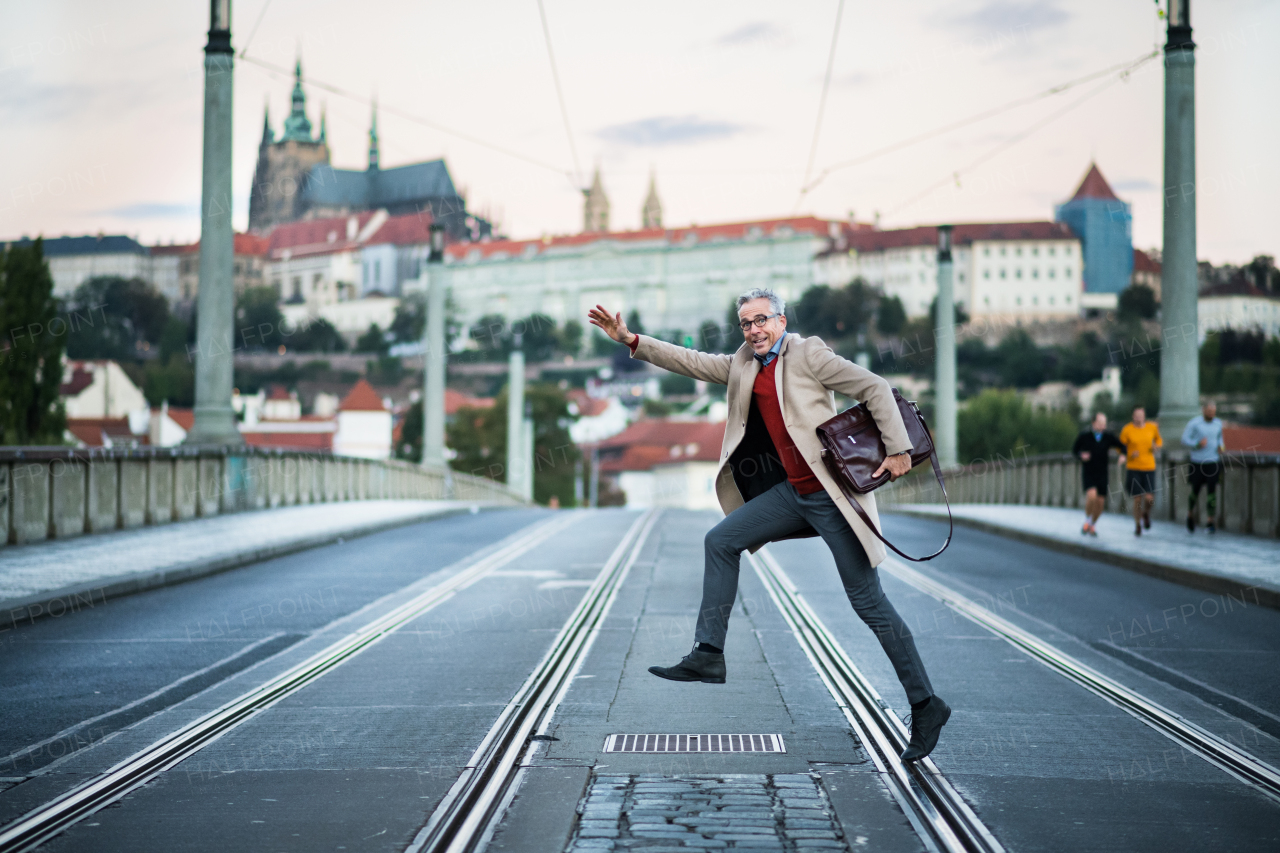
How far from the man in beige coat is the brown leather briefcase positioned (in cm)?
4

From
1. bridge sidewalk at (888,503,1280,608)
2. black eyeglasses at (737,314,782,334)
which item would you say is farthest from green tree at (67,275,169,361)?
black eyeglasses at (737,314,782,334)

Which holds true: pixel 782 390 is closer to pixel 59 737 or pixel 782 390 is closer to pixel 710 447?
pixel 59 737

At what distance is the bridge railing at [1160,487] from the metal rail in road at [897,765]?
10332 millimetres

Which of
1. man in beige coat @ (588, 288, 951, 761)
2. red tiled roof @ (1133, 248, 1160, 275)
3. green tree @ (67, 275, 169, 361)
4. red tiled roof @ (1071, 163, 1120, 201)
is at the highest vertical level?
red tiled roof @ (1071, 163, 1120, 201)

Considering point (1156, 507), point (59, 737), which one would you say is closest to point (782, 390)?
point (59, 737)

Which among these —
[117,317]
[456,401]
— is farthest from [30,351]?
[117,317]

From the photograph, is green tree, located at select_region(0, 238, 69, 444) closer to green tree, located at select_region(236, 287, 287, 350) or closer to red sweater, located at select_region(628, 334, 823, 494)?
red sweater, located at select_region(628, 334, 823, 494)

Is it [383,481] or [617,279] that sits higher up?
[617,279]

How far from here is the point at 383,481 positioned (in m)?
33.1

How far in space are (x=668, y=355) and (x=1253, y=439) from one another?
79.2 m

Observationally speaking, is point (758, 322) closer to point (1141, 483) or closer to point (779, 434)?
point (779, 434)

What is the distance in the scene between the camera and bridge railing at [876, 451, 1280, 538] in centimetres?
1803

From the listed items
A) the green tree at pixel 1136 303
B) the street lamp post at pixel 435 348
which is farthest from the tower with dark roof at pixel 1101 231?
the street lamp post at pixel 435 348

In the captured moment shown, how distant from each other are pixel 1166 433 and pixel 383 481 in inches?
726
